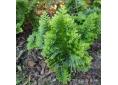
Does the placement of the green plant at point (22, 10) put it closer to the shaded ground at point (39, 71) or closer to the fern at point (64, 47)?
the shaded ground at point (39, 71)

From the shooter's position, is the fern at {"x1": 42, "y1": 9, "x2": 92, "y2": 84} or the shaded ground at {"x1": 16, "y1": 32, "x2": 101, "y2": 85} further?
the shaded ground at {"x1": 16, "y1": 32, "x2": 101, "y2": 85}

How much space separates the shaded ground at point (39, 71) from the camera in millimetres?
2881

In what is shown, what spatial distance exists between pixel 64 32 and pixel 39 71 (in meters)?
0.39

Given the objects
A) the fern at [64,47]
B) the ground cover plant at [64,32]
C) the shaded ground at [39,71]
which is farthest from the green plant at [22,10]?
the fern at [64,47]

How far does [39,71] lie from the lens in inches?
115

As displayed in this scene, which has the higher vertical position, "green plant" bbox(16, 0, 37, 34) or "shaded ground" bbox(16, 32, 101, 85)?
"green plant" bbox(16, 0, 37, 34)

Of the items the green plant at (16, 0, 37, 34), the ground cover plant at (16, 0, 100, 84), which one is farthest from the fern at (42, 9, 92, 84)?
the green plant at (16, 0, 37, 34)

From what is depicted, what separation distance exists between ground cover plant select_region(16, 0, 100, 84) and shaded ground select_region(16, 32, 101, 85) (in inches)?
1.8

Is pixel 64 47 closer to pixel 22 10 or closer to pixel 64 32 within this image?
→ pixel 64 32

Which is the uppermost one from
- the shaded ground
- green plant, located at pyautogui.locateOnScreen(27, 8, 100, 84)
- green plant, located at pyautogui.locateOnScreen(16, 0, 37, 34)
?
green plant, located at pyautogui.locateOnScreen(16, 0, 37, 34)

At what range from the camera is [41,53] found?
9.59 ft

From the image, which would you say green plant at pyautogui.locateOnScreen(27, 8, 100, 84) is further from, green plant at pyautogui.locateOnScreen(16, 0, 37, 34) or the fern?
green plant at pyautogui.locateOnScreen(16, 0, 37, 34)

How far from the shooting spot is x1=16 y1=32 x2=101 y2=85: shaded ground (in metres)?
2.88
